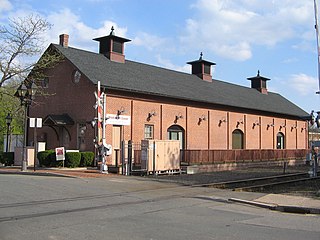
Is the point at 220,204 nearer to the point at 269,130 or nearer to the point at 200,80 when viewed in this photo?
the point at 200,80

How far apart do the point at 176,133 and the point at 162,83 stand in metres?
4.19

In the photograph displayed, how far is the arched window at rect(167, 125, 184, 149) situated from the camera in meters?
33.2

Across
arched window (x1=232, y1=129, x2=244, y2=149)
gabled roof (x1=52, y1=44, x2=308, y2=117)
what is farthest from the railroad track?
arched window (x1=232, y1=129, x2=244, y2=149)

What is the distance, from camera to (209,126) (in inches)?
1453

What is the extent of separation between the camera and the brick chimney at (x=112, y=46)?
33656 mm

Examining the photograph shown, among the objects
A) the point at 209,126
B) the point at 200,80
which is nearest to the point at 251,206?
the point at 209,126

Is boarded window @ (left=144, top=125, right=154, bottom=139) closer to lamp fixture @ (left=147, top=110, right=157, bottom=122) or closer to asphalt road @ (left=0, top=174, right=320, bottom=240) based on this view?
lamp fixture @ (left=147, top=110, right=157, bottom=122)

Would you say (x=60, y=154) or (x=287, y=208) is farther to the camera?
(x=60, y=154)

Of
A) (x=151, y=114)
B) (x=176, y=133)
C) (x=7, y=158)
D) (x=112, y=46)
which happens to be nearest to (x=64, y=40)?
(x=112, y=46)

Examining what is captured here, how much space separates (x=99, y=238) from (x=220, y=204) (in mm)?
6173

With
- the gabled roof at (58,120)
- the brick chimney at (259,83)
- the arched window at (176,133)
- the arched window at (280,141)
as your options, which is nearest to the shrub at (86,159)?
the gabled roof at (58,120)

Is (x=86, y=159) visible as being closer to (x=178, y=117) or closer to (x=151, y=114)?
(x=151, y=114)

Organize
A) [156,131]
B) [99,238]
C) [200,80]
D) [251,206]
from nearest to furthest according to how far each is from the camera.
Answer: [99,238]
[251,206]
[156,131]
[200,80]

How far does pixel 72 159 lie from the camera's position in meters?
25.9
